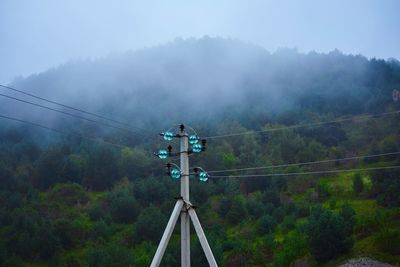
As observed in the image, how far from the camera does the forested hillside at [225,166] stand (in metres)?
54.4

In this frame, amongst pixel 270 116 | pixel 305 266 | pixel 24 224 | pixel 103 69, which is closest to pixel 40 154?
pixel 24 224

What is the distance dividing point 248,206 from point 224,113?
5356cm

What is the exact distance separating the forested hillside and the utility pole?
8.76m

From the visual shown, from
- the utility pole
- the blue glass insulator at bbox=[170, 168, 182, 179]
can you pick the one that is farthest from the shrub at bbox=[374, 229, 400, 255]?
the blue glass insulator at bbox=[170, 168, 182, 179]

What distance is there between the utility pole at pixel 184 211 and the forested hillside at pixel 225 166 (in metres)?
8.76

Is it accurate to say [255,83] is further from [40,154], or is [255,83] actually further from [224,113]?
[40,154]

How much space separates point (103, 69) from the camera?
188 meters

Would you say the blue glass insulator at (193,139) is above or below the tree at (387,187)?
below

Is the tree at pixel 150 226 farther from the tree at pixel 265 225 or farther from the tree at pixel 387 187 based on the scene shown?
the tree at pixel 387 187

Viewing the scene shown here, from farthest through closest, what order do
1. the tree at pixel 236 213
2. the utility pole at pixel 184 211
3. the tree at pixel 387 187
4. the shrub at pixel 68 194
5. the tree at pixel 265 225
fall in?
the shrub at pixel 68 194, the tree at pixel 236 213, the tree at pixel 265 225, the tree at pixel 387 187, the utility pole at pixel 184 211

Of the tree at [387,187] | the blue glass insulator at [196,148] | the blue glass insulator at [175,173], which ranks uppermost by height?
the tree at [387,187]

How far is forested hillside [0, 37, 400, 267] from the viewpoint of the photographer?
178 feet

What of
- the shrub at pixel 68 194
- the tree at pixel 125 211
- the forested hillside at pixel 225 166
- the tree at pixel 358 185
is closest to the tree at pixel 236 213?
the forested hillside at pixel 225 166

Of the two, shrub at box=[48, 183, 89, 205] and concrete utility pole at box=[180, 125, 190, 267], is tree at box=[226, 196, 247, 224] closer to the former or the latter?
shrub at box=[48, 183, 89, 205]
